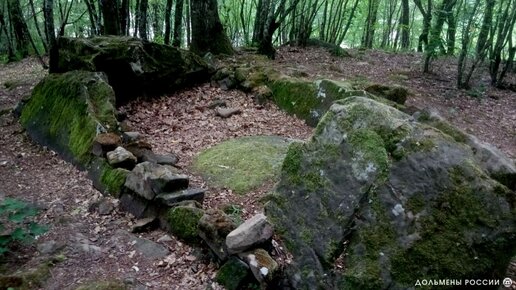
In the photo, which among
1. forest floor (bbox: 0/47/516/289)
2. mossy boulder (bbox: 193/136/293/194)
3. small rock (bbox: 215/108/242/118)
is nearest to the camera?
forest floor (bbox: 0/47/516/289)

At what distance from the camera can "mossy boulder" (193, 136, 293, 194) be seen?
5016 millimetres

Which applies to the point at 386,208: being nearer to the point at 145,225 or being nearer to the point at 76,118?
the point at 145,225

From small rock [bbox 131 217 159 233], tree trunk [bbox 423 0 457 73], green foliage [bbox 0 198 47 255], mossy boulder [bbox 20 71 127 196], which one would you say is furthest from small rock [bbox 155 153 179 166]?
tree trunk [bbox 423 0 457 73]

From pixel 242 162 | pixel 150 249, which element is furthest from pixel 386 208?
pixel 242 162

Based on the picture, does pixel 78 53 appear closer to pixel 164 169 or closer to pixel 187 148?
pixel 187 148

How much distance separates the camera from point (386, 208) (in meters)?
3.37

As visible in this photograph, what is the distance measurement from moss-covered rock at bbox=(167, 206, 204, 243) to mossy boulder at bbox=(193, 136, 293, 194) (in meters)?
0.84

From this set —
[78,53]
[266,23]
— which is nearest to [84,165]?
[78,53]

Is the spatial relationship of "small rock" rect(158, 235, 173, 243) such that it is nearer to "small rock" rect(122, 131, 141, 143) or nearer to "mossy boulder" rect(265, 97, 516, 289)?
"mossy boulder" rect(265, 97, 516, 289)

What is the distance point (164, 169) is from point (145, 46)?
4.36m

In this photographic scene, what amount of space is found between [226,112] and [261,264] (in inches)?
179

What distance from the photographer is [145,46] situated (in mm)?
8109

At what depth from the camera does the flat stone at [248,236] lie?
3.40 metres

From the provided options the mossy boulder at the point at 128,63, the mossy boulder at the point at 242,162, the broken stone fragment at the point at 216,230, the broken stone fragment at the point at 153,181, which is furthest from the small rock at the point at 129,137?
the broken stone fragment at the point at 216,230
